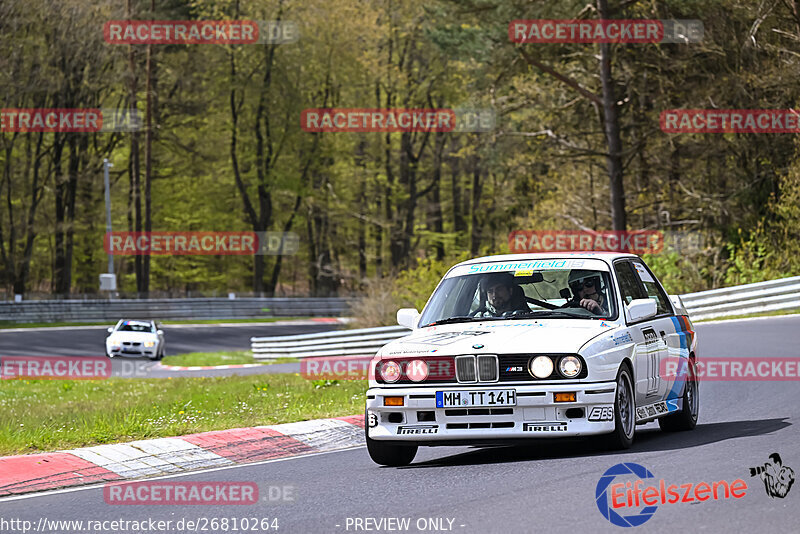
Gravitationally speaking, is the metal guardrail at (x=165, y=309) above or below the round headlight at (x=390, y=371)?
above

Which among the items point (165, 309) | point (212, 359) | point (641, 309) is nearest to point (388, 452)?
point (641, 309)

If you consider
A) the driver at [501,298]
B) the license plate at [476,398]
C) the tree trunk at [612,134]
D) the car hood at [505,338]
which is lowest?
the license plate at [476,398]

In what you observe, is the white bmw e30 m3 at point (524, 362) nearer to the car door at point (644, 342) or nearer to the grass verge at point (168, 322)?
the car door at point (644, 342)

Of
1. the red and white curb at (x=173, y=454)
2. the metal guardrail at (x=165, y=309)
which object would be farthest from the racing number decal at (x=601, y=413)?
the metal guardrail at (x=165, y=309)

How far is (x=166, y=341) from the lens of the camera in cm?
4622

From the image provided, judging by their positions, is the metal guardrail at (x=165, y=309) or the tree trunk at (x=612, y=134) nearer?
the tree trunk at (x=612, y=134)

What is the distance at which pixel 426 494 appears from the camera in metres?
7.89

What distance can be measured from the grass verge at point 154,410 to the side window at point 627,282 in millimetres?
3839

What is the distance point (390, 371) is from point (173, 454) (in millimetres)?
2401

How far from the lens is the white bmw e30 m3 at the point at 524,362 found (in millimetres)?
8763

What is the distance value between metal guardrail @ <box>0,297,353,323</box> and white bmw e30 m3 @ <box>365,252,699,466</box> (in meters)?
37.2

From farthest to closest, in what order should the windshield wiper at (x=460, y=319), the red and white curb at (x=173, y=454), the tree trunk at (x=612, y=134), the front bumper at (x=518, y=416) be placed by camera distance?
the tree trunk at (x=612, y=134), the windshield wiper at (x=460, y=319), the red and white curb at (x=173, y=454), the front bumper at (x=518, y=416)

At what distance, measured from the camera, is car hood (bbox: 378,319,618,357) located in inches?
349

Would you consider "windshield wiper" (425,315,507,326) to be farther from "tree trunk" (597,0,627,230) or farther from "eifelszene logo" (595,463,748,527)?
"tree trunk" (597,0,627,230)
